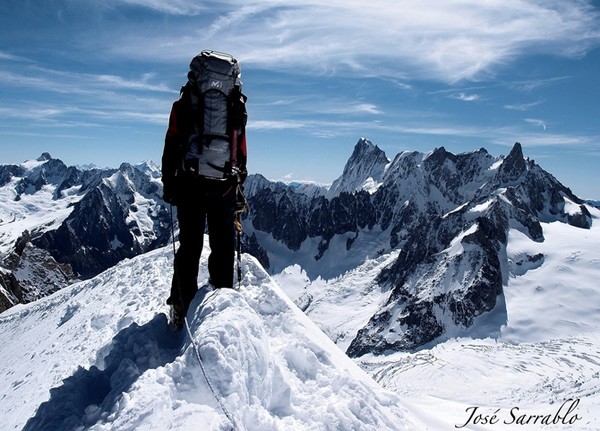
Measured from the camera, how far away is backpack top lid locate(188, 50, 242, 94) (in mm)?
8492

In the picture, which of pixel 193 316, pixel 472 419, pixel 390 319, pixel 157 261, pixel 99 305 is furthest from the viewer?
pixel 390 319

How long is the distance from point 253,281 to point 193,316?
8.24ft

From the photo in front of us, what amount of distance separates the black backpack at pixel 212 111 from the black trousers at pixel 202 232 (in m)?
0.42

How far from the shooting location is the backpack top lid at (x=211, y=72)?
8.49 metres

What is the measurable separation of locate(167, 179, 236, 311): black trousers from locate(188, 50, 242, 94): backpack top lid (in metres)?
1.83

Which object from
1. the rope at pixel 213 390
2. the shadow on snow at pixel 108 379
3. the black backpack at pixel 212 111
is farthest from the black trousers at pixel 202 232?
the rope at pixel 213 390

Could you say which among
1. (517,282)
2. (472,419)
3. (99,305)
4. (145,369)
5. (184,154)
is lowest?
(517,282)

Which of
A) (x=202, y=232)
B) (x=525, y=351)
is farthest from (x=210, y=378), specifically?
(x=525, y=351)

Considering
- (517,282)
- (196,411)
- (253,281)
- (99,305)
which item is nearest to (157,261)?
(99,305)

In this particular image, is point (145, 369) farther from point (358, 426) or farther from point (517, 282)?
point (517, 282)

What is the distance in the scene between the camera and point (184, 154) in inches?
337

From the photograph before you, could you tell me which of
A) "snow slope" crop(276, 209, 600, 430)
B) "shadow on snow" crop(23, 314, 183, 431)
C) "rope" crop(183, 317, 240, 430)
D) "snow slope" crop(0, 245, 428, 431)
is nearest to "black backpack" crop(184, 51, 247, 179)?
"snow slope" crop(0, 245, 428, 431)

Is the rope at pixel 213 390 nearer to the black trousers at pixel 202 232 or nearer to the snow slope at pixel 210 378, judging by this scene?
the snow slope at pixel 210 378

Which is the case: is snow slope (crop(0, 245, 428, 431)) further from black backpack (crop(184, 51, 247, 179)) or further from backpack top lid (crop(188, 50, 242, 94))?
backpack top lid (crop(188, 50, 242, 94))
